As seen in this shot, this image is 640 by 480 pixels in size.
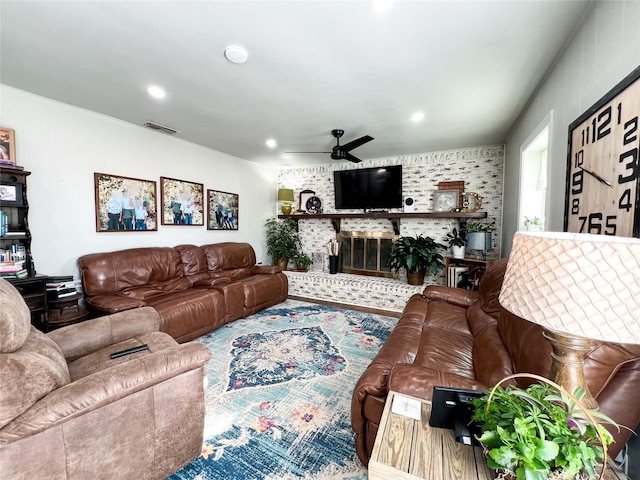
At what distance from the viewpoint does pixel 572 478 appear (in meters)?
0.63

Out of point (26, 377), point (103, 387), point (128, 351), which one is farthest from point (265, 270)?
point (26, 377)

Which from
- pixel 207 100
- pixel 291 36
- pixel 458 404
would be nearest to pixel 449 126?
pixel 291 36

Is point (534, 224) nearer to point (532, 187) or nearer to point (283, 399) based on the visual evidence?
point (532, 187)

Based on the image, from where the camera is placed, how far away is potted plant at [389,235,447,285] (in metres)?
4.02

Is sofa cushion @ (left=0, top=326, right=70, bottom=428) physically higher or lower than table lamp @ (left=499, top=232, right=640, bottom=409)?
lower

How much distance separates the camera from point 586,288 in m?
0.66

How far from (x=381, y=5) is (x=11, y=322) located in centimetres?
227

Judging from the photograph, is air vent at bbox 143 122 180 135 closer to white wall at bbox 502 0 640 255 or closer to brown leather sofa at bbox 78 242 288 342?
brown leather sofa at bbox 78 242 288 342

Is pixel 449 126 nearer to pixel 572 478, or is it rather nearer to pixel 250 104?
pixel 250 104

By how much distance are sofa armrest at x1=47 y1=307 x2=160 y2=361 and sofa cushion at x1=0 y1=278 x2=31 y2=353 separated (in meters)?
0.59

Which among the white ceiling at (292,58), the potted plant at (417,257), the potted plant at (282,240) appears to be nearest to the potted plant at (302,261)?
the potted plant at (282,240)

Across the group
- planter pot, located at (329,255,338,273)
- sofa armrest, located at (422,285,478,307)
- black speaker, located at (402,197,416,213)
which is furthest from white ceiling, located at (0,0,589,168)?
planter pot, located at (329,255,338,273)

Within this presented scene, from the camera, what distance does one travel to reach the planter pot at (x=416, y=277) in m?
4.12

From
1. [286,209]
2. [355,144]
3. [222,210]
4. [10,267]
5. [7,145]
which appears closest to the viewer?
[10,267]
